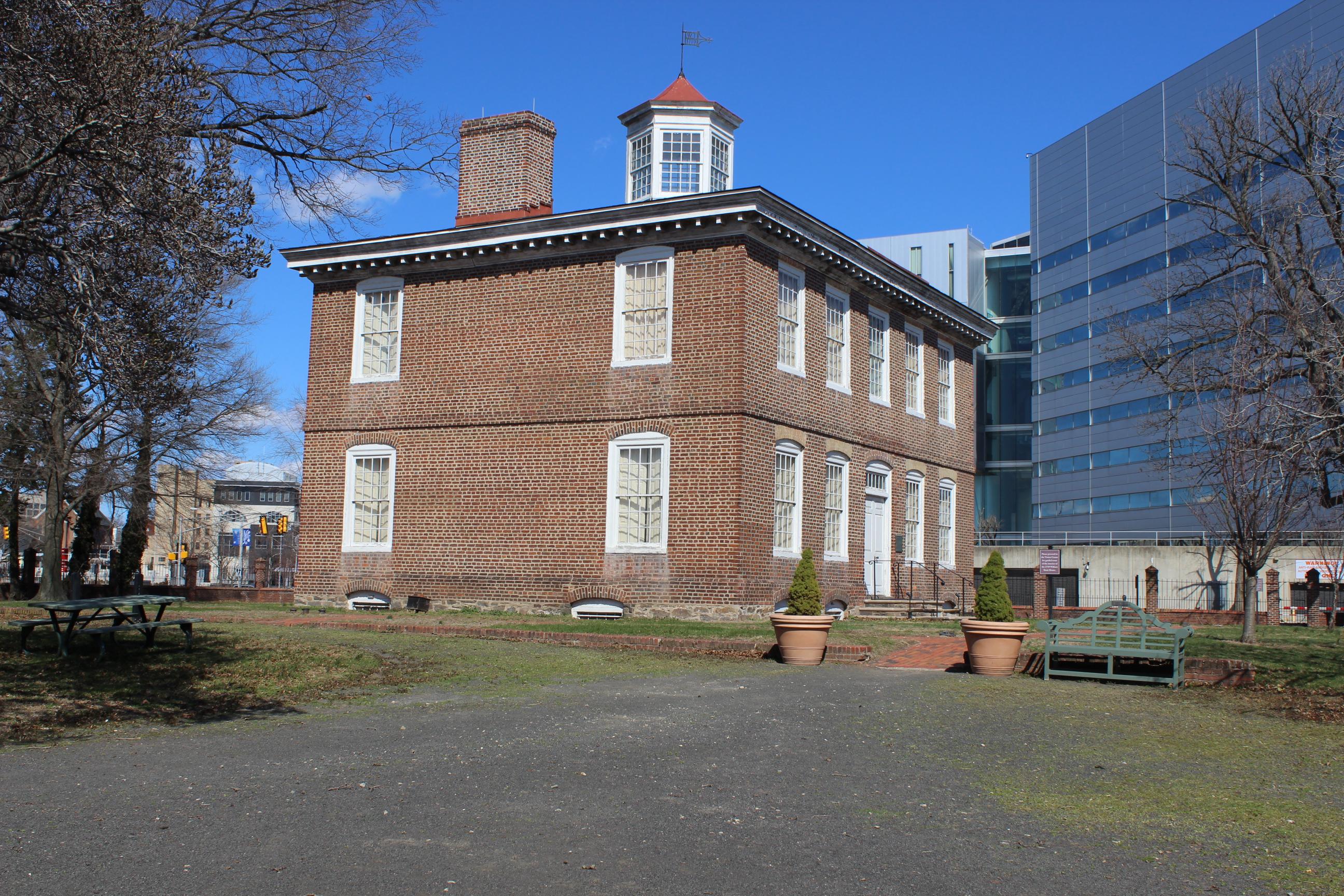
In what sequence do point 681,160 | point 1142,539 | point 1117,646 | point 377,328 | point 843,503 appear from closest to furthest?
point 1117,646
point 843,503
point 377,328
point 681,160
point 1142,539

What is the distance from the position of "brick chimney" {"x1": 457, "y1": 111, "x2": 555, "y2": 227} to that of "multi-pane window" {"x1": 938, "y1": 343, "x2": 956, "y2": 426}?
10.9 meters

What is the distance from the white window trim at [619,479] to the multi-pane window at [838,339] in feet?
14.8

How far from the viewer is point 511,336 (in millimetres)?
23922

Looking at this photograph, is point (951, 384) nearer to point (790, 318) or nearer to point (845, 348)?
point (845, 348)

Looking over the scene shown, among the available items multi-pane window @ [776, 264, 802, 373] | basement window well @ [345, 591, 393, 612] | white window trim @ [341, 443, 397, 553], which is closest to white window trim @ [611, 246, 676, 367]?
multi-pane window @ [776, 264, 802, 373]

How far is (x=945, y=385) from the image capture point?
2998 cm

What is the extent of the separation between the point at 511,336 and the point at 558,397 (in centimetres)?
183

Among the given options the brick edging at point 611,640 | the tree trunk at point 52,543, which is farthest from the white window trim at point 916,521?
the tree trunk at point 52,543

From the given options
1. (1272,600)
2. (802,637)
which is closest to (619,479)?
(802,637)

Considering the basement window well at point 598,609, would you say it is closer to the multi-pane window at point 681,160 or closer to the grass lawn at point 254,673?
the grass lawn at point 254,673

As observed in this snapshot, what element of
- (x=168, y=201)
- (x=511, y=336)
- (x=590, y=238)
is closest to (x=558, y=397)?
(x=511, y=336)

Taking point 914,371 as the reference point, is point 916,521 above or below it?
below

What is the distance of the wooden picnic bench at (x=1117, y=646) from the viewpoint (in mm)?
13781

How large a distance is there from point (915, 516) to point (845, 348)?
5.15 metres
